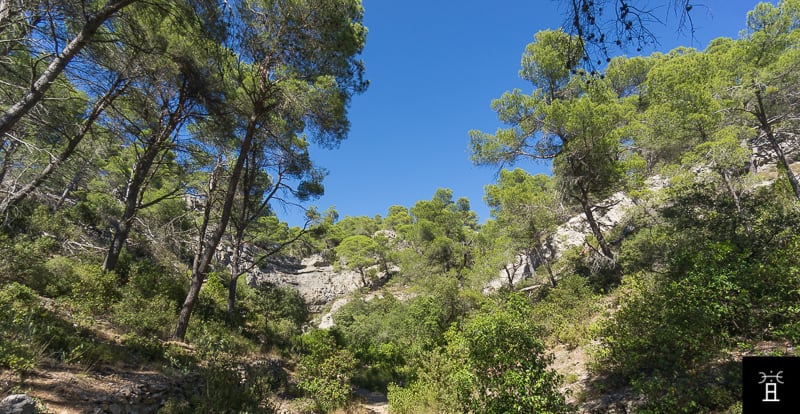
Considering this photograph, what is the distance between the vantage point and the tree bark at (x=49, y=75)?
403cm

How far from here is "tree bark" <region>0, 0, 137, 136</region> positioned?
159 inches

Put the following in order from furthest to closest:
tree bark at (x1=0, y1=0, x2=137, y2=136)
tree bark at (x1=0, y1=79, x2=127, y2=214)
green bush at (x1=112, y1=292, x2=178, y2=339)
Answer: green bush at (x1=112, y1=292, x2=178, y2=339), tree bark at (x1=0, y1=79, x2=127, y2=214), tree bark at (x1=0, y1=0, x2=137, y2=136)

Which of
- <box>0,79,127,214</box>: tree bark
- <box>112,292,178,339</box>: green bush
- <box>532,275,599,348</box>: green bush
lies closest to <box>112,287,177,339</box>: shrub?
<box>112,292,178,339</box>: green bush

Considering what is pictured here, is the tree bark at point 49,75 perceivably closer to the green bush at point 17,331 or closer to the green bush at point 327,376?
the green bush at point 17,331

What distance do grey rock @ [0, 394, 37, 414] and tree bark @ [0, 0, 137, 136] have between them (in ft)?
10.4

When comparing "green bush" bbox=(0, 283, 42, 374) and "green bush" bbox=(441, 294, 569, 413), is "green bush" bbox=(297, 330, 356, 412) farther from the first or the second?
"green bush" bbox=(0, 283, 42, 374)

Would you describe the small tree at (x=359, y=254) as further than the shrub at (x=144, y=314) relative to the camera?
Yes

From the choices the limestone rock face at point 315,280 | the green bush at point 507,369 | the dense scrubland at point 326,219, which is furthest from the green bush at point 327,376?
the limestone rock face at point 315,280

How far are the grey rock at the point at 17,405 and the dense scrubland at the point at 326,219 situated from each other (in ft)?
2.52

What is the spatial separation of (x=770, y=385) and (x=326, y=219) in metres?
13.5

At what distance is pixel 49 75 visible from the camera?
13.8 ft

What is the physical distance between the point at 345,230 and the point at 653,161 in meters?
42.9

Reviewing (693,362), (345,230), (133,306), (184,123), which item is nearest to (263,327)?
(133,306)

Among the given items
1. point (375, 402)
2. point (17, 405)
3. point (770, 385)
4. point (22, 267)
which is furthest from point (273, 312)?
point (770, 385)
